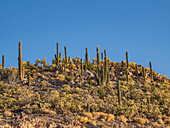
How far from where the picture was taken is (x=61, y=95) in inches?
1030

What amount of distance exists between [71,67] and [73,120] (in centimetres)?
1691

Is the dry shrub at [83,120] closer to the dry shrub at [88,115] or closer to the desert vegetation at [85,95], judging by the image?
the desert vegetation at [85,95]

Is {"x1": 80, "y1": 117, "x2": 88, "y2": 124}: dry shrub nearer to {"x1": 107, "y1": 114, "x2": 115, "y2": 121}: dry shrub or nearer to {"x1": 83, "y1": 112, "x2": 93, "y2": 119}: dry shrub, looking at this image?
{"x1": 83, "y1": 112, "x2": 93, "y2": 119}: dry shrub

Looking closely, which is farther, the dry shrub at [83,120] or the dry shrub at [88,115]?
the dry shrub at [88,115]

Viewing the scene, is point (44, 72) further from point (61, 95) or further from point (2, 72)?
point (61, 95)

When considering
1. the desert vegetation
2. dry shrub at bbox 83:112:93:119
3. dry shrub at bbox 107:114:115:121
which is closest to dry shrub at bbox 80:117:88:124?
the desert vegetation

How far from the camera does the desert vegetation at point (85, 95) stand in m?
21.9

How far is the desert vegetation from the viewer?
21.9 meters

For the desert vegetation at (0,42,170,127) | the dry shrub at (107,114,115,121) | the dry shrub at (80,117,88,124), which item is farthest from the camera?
the desert vegetation at (0,42,170,127)

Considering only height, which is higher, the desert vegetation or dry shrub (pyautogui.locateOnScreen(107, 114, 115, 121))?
the desert vegetation

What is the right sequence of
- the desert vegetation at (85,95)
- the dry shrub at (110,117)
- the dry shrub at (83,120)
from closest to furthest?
the dry shrub at (83,120)
the dry shrub at (110,117)
the desert vegetation at (85,95)

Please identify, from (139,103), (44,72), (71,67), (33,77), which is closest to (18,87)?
(33,77)

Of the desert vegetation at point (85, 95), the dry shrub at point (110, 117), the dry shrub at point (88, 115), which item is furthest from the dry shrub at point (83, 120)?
the dry shrub at point (110, 117)

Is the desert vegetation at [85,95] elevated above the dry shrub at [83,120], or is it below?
above
